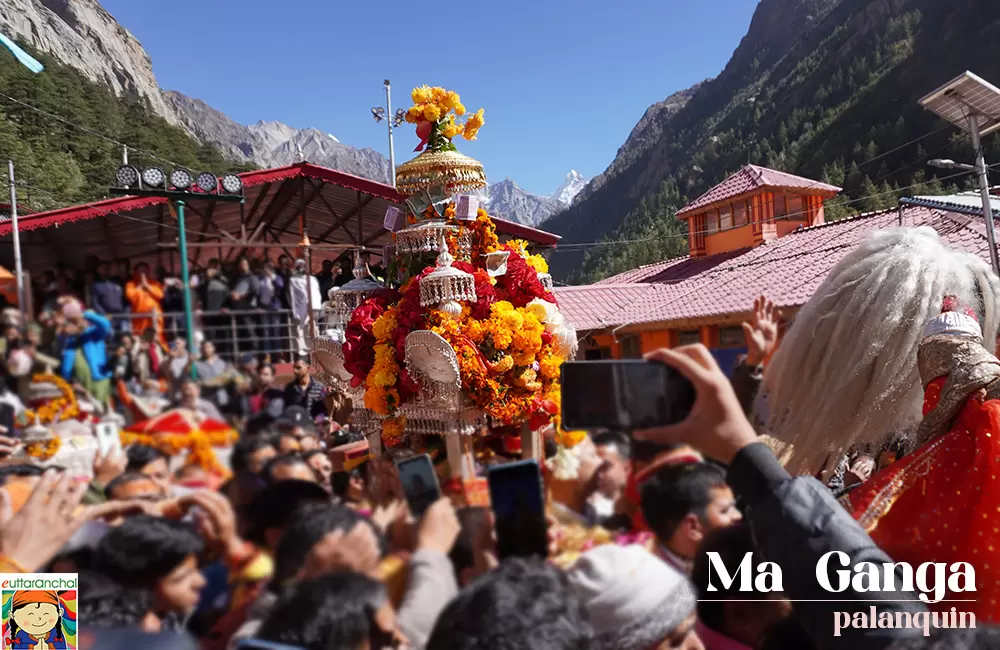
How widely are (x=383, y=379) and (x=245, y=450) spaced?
1761 mm

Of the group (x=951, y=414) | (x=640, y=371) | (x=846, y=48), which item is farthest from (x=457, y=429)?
(x=846, y=48)

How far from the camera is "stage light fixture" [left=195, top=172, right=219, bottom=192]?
133cm

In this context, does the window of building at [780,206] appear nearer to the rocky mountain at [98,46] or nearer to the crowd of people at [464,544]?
the crowd of people at [464,544]

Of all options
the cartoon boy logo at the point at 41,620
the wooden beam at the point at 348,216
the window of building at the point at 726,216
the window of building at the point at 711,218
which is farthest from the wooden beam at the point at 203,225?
the window of building at the point at 711,218

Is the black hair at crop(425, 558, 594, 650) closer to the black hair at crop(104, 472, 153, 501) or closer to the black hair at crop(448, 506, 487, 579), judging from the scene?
the black hair at crop(448, 506, 487, 579)

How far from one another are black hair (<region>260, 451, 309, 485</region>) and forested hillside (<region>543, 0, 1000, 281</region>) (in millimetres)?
28278

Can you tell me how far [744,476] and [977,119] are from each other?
22.8 feet

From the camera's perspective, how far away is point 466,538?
101 centimetres

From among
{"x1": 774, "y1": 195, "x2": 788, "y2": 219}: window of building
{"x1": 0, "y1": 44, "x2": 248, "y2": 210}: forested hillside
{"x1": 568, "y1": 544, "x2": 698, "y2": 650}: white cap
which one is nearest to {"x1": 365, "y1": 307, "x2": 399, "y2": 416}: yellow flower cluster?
{"x1": 0, "y1": 44, "x2": 248, "y2": 210}: forested hillside

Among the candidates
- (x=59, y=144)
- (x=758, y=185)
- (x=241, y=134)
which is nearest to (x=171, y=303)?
(x=59, y=144)

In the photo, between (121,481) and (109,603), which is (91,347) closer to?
(121,481)

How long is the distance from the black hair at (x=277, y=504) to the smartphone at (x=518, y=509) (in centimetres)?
29

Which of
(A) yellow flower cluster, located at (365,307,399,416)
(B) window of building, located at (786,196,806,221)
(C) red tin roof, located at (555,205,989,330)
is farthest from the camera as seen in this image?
(B) window of building, located at (786,196,806,221)

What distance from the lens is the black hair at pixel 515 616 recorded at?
86 centimetres
